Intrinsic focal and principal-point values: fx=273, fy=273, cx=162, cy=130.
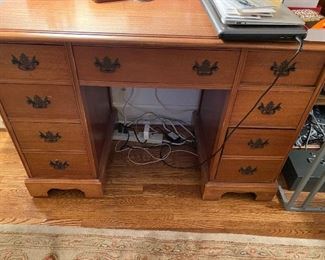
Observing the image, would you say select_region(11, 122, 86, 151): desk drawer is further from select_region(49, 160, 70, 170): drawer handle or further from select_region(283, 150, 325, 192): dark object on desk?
select_region(283, 150, 325, 192): dark object on desk

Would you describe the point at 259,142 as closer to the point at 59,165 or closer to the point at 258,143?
the point at 258,143

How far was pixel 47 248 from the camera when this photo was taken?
3.66ft

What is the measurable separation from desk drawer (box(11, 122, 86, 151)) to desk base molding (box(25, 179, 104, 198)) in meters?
0.19

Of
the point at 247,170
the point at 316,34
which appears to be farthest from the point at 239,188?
the point at 316,34

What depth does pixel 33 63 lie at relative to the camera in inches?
32.9

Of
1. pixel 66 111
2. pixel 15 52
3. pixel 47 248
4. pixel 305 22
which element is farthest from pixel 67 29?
pixel 47 248

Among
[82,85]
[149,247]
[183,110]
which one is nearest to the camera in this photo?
[82,85]

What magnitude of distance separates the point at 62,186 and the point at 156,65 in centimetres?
74

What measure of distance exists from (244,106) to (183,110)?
70cm

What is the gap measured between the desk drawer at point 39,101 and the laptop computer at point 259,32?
0.52 m

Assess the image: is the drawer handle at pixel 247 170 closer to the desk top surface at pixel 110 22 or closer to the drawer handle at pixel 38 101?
the desk top surface at pixel 110 22

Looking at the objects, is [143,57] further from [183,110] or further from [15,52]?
[183,110]

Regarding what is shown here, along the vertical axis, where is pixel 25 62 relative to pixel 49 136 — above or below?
above

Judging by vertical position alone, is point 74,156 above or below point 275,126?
below
